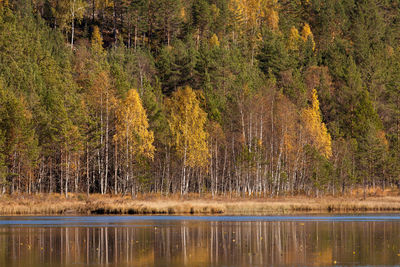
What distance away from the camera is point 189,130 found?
89.0 metres

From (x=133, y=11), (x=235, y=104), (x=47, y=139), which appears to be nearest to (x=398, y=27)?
(x=133, y=11)

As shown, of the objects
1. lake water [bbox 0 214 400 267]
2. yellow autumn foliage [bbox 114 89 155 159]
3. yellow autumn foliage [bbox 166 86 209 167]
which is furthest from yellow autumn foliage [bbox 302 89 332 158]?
lake water [bbox 0 214 400 267]

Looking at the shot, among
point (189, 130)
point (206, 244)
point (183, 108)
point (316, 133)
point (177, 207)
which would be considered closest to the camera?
point (206, 244)

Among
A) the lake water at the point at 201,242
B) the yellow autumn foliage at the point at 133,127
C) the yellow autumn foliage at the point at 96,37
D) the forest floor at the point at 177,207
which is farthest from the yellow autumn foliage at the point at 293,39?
the lake water at the point at 201,242

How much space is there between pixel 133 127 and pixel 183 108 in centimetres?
962

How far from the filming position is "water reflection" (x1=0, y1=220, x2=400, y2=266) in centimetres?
3169

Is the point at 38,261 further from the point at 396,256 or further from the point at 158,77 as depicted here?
the point at 158,77

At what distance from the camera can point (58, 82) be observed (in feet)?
299

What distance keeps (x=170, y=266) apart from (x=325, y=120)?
93.5 meters

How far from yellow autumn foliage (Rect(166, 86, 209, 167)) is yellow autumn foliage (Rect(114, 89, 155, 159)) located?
16.4 ft

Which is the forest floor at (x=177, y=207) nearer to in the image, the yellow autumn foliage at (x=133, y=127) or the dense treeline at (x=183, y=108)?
the dense treeline at (x=183, y=108)

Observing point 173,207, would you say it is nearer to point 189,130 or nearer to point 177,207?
point 177,207

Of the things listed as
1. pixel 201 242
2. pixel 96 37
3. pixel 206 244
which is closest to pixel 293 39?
pixel 96 37

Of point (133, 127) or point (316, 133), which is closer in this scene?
point (133, 127)
